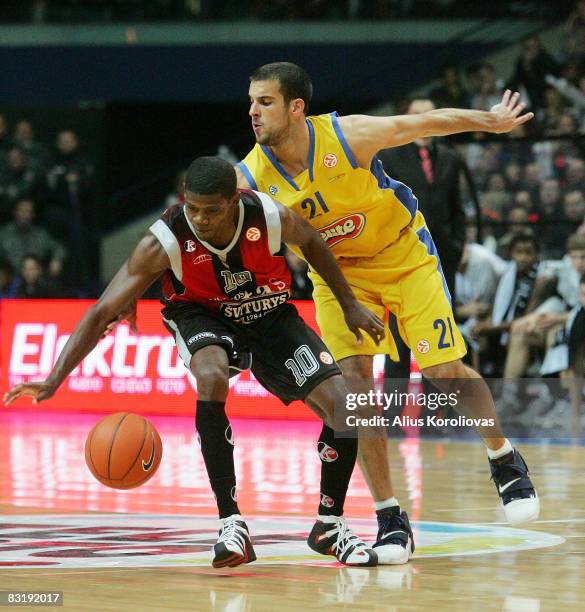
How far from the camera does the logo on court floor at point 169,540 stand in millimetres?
5652

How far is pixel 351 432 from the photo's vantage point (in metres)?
6.00

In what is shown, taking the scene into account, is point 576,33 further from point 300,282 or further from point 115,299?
point 115,299

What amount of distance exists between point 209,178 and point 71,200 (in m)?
13.9

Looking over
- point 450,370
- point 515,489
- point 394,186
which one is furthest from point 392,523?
point 394,186

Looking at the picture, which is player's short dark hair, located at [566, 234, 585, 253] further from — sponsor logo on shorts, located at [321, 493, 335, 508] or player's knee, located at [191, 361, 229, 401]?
player's knee, located at [191, 361, 229, 401]

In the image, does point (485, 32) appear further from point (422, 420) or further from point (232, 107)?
point (422, 420)

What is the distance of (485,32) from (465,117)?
1313 centimetres

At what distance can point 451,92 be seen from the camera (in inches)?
680

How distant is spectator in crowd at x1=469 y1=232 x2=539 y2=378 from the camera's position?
40.2ft

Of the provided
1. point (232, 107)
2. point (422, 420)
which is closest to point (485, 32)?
point (232, 107)

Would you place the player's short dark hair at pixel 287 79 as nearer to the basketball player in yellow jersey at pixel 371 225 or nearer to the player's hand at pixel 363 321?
the basketball player in yellow jersey at pixel 371 225

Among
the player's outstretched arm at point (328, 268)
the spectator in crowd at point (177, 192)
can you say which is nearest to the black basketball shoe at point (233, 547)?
the player's outstretched arm at point (328, 268)

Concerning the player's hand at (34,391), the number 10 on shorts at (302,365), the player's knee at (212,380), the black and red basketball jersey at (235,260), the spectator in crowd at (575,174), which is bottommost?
the player's hand at (34,391)

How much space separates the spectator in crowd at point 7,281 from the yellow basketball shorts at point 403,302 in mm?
10560
